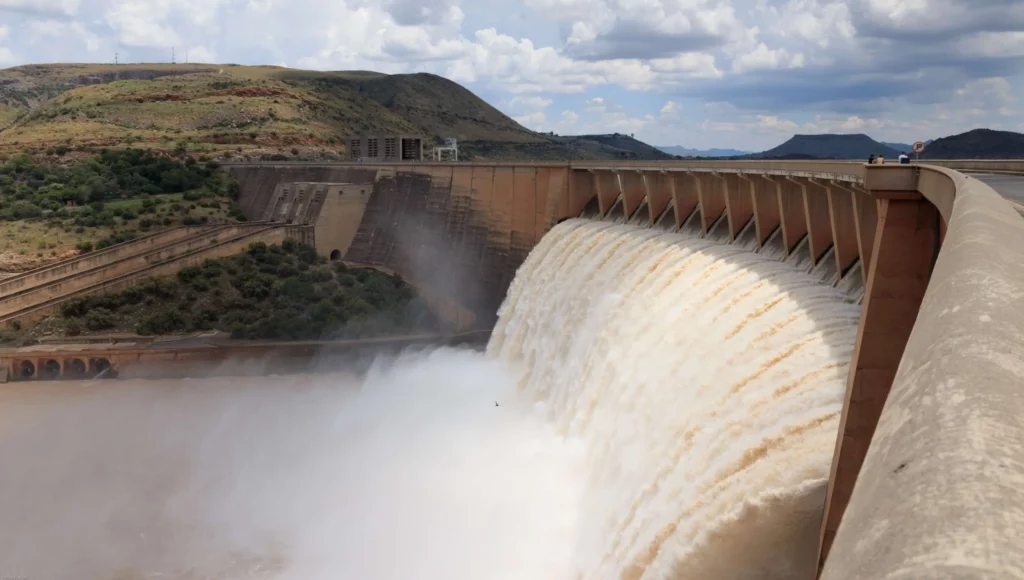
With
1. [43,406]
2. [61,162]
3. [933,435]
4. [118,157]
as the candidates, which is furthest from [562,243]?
[61,162]

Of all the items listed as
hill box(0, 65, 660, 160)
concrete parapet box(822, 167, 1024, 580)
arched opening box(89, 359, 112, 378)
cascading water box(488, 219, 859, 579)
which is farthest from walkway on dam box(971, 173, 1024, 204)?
hill box(0, 65, 660, 160)

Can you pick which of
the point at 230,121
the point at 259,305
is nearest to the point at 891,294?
the point at 259,305

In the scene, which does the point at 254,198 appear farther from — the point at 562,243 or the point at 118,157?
the point at 562,243

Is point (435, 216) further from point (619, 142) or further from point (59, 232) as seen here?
point (619, 142)

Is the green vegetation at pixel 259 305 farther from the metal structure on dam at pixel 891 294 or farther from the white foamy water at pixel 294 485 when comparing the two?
the white foamy water at pixel 294 485

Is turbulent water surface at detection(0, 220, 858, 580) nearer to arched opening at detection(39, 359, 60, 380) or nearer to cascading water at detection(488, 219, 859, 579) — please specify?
cascading water at detection(488, 219, 859, 579)

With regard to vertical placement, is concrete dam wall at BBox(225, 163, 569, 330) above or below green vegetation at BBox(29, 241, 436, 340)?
above
